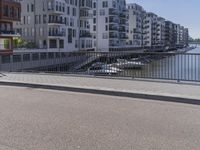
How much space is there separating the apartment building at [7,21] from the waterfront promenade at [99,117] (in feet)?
161

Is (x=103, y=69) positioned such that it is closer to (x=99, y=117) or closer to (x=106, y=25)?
(x=99, y=117)

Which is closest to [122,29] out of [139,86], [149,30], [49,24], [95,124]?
[49,24]

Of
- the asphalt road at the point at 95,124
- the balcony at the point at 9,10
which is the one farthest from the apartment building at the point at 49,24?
the asphalt road at the point at 95,124

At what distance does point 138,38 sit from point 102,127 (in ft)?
435

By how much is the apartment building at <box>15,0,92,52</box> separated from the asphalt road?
65.6 metres

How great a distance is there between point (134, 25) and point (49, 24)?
6123cm

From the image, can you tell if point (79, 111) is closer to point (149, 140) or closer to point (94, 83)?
point (149, 140)

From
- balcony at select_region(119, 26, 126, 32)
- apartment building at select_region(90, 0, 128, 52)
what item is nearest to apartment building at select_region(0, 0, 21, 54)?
apartment building at select_region(90, 0, 128, 52)

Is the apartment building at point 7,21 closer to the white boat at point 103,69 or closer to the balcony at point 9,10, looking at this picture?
the balcony at point 9,10

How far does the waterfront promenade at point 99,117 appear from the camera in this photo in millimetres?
6047

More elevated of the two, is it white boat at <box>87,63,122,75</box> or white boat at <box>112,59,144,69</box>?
white boat at <box>112,59,144,69</box>

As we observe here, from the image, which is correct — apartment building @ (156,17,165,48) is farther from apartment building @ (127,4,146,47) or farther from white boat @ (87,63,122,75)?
white boat @ (87,63,122,75)

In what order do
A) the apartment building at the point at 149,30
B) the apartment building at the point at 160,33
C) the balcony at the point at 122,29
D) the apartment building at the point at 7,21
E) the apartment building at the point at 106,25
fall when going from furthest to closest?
the apartment building at the point at 160,33 < the apartment building at the point at 149,30 < the balcony at the point at 122,29 < the apartment building at the point at 106,25 < the apartment building at the point at 7,21

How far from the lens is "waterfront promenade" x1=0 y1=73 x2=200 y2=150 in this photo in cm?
605
